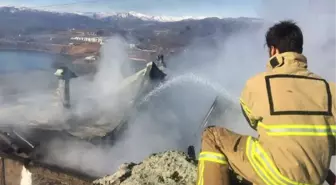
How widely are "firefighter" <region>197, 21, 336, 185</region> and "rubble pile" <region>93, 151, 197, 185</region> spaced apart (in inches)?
42.6

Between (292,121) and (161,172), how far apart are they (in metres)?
1.63

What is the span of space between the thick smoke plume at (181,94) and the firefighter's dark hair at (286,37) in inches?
244

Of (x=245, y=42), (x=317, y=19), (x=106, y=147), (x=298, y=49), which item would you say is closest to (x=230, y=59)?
(x=245, y=42)

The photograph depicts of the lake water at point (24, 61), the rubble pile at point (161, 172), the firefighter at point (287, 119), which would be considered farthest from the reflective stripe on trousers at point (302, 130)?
the lake water at point (24, 61)

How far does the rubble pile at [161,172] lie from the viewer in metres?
3.87

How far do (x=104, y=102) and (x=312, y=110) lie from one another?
1329 centimetres

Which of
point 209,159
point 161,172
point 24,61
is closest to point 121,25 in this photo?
point 24,61

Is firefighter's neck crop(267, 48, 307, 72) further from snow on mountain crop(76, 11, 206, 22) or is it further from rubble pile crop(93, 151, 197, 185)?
snow on mountain crop(76, 11, 206, 22)

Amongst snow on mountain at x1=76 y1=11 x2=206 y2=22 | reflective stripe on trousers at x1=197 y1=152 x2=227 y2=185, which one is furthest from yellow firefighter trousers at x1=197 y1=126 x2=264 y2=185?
snow on mountain at x1=76 y1=11 x2=206 y2=22

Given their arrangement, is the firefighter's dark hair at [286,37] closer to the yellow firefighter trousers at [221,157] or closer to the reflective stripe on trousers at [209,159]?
the yellow firefighter trousers at [221,157]

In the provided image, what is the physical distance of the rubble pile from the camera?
3.87 m

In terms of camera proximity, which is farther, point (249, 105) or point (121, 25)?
point (121, 25)

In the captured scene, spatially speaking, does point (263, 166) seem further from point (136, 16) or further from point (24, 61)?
point (136, 16)

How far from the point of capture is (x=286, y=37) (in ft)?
9.07
